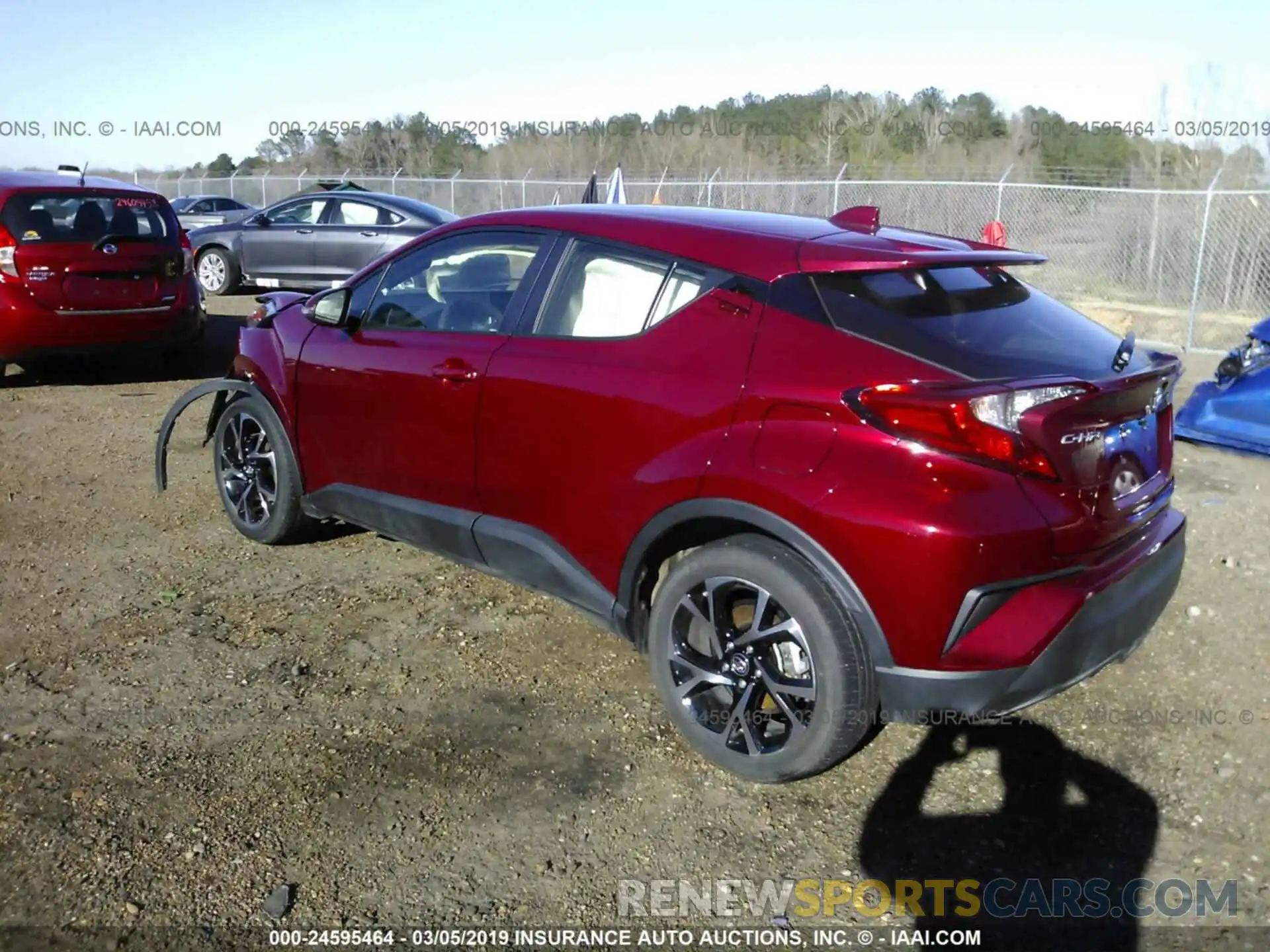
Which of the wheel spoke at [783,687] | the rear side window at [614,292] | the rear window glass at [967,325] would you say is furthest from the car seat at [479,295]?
the wheel spoke at [783,687]

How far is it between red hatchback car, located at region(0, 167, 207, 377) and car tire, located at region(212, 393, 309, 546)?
3735 millimetres

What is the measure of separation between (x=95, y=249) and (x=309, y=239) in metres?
6.23

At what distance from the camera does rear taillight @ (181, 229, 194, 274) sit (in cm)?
906

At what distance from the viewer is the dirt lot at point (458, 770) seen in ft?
9.27

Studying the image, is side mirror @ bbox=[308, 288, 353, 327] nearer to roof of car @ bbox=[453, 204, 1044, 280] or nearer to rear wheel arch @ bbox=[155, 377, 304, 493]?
rear wheel arch @ bbox=[155, 377, 304, 493]

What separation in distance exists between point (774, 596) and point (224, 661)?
2175 mm

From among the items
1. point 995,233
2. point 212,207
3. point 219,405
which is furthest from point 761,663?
point 212,207

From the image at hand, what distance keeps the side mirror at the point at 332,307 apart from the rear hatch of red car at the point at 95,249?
15.0 ft

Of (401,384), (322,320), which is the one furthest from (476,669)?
(322,320)

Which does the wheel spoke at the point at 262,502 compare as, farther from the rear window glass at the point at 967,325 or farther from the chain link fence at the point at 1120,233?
the chain link fence at the point at 1120,233

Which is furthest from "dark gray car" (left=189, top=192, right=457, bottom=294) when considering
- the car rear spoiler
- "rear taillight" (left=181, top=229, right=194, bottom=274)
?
the car rear spoiler

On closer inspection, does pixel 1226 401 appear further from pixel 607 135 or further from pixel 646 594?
pixel 607 135

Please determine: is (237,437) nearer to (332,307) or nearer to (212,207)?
(332,307)

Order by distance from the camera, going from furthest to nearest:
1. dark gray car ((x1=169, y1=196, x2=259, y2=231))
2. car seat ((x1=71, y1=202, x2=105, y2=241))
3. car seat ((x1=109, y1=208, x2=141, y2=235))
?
dark gray car ((x1=169, y1=196, x2=259, y2=231)) < car seat ((x1=109, y1=208, x2=141, y2=235)) < car seat ((x1=71, y1=202, x2=105, y2=241))
